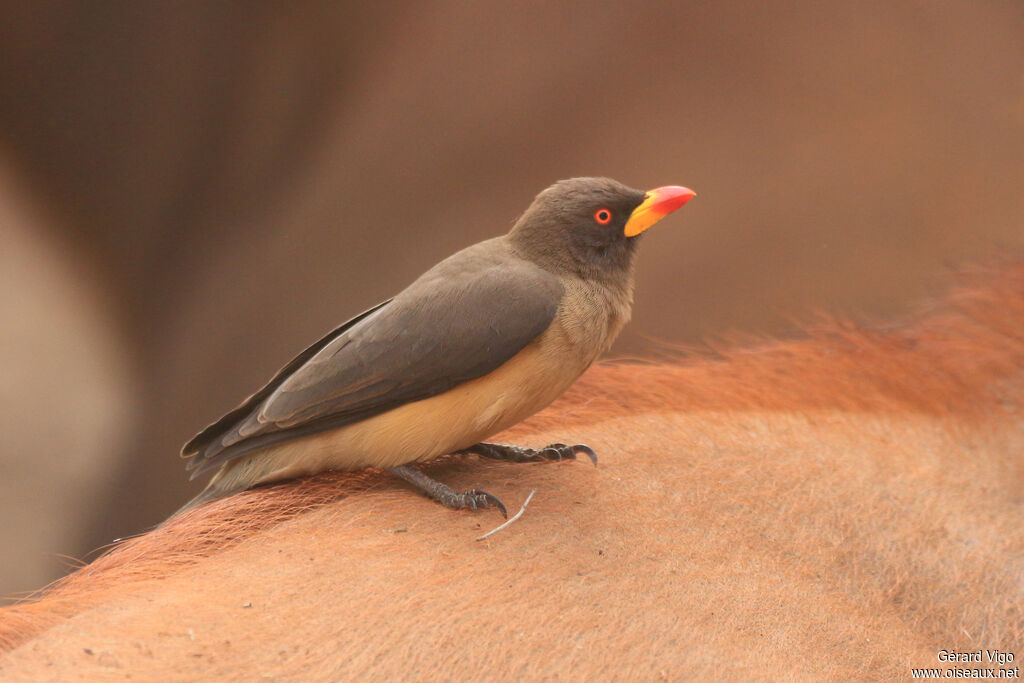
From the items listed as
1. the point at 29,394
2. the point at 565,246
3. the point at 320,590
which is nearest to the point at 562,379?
the point at 565,246

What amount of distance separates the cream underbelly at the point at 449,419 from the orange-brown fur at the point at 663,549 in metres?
0.05

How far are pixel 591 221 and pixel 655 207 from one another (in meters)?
0.08

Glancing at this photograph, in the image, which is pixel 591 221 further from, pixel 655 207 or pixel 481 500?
pixel 481 500

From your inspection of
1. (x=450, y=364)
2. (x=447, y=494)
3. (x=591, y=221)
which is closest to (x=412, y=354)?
(x=450, y=364)

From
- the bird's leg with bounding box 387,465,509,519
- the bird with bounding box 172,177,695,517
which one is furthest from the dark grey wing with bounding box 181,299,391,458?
the bird's leg with bounding box 387,465,509,519

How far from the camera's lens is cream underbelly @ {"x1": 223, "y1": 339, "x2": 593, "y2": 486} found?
0.94 meters

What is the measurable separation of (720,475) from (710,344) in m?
0.34

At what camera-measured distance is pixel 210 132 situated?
157cm

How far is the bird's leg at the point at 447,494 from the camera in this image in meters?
0.93

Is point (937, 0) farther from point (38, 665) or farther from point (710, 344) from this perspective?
point (38, 665)

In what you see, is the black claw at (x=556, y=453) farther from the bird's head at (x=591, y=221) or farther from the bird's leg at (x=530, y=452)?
the bird's head at (x=591, y=221)

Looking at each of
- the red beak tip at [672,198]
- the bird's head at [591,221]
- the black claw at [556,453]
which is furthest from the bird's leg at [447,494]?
the red beak tip at [672,198]

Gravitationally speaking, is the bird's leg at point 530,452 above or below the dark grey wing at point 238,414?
below

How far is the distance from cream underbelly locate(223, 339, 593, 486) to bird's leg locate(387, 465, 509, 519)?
18 mm
